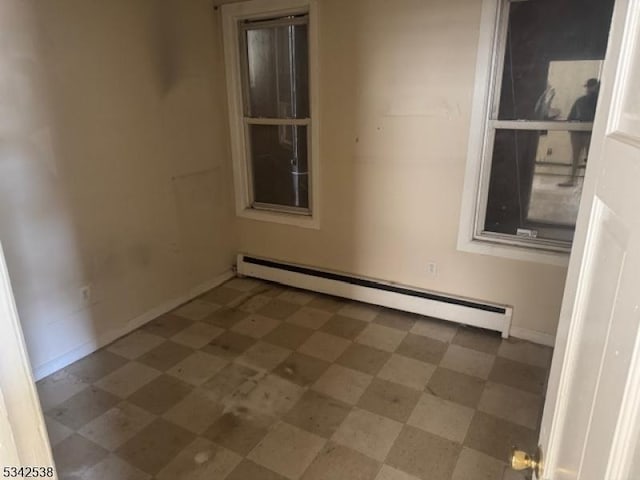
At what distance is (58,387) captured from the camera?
233cm

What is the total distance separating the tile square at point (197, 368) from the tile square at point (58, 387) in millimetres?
488

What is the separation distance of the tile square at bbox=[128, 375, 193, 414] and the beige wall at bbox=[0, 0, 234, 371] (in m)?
0.62

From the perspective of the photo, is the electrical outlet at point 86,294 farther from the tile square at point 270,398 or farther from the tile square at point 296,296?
the tile square at point 296,296

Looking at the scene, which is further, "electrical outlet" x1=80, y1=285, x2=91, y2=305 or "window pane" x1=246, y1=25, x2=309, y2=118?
"window pane" x1=246, y1=25, x2=309, y2=118

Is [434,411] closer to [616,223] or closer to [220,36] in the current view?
[616,223]

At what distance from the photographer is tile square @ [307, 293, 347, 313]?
3.17 m

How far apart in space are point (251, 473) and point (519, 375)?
1556mm

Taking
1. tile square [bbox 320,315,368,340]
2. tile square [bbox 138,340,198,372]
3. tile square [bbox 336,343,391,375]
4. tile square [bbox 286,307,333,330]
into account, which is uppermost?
tile square [bbox 286,307,333,330]

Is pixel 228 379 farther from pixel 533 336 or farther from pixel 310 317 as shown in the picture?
pixel 533 336

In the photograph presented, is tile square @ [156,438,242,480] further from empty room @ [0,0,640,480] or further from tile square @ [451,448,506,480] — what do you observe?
tile square @ [451,448,506,480]

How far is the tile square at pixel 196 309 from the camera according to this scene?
308cm

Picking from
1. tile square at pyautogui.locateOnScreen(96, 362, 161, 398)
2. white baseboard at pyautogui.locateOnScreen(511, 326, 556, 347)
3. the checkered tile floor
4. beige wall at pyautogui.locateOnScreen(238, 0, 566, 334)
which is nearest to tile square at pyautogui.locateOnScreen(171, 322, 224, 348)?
the checkered tile floor

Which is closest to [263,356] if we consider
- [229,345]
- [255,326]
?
[229,345]

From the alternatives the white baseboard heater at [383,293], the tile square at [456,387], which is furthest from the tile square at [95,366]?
the tile square at [456,387]
